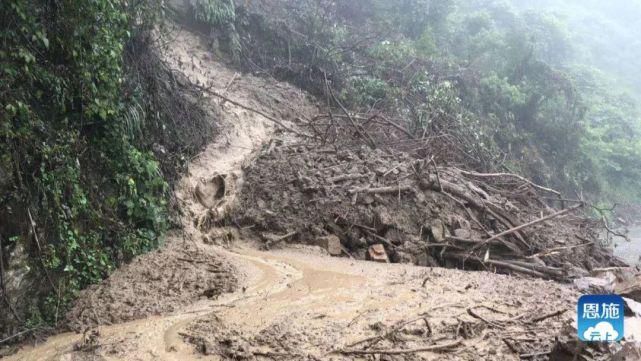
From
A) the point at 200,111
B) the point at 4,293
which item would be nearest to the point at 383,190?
the point at 200,111

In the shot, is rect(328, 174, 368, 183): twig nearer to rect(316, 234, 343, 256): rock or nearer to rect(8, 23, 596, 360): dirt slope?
rect(316, 234, 343, 256): rock

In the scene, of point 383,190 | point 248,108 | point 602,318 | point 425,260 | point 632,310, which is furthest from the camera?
point 248,108

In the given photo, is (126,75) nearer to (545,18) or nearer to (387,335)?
(387,335)

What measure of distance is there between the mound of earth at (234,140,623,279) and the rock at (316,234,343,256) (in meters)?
0.05

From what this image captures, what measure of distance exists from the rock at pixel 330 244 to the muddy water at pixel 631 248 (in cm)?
770

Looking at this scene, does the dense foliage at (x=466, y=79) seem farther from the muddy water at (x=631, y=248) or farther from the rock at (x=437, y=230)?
the rock at (x=437, y=230)

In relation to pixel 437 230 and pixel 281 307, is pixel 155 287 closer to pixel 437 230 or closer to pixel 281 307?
pixel 281 307

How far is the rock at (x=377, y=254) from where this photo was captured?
7418 millimetres

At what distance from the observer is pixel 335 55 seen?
14.2 m

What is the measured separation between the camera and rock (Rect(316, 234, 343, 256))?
24.8ft

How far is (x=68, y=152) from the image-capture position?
17.6ft

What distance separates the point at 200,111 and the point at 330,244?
11.6 ft

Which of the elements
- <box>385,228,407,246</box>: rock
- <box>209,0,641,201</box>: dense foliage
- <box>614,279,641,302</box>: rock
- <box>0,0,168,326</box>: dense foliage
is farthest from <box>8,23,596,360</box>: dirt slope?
<box>209,0,641,201</box>: dense foliage

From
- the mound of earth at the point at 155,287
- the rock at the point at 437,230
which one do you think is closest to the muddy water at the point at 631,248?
the rock at the point at 437,230
